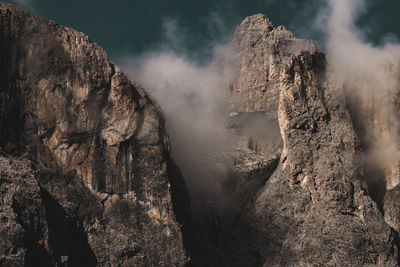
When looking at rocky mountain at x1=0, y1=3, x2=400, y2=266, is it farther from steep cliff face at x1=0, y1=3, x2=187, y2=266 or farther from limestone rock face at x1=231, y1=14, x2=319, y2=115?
limestone rock face at x1=231, y1=14, x2=319, y2=115

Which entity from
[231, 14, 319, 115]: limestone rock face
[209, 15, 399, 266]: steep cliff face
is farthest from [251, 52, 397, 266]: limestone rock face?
[231, 14, 319, 115]: limestone rock face

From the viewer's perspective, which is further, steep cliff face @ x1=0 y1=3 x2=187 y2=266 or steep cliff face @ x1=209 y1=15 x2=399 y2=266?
steep cliff face @ x1=209 y1=15 x2=399 y2=266

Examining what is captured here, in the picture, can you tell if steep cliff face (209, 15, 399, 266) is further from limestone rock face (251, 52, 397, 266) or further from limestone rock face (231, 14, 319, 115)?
limestone rock face (231, 14, 319, 115)

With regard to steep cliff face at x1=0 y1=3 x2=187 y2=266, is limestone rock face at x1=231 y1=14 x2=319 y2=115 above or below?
above

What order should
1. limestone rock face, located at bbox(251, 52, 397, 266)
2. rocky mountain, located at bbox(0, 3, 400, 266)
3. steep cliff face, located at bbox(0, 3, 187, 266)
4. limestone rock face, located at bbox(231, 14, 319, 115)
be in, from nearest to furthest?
rocky mountain, located at bbox(0, 3, 400, 266), steep cliff face, located at bbox(0, 3, 187, 266), limestone rock face, located at bbox(251, 52, 397, 266), limestone rock face, located at bbox(231, 14, 319, 115)

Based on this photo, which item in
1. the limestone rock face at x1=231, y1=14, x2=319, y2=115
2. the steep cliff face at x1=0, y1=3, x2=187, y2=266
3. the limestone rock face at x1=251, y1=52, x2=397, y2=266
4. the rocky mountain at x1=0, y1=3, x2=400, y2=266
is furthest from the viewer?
the limestone rock face at x1=231, y1=14, x2=319, y2=115

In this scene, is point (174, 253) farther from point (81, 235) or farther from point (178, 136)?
point (178, 136)

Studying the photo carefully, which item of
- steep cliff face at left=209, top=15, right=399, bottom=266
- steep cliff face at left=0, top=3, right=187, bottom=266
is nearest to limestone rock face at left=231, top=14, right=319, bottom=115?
steep cliff face at left=209, top=15, right=399, bottom=266
